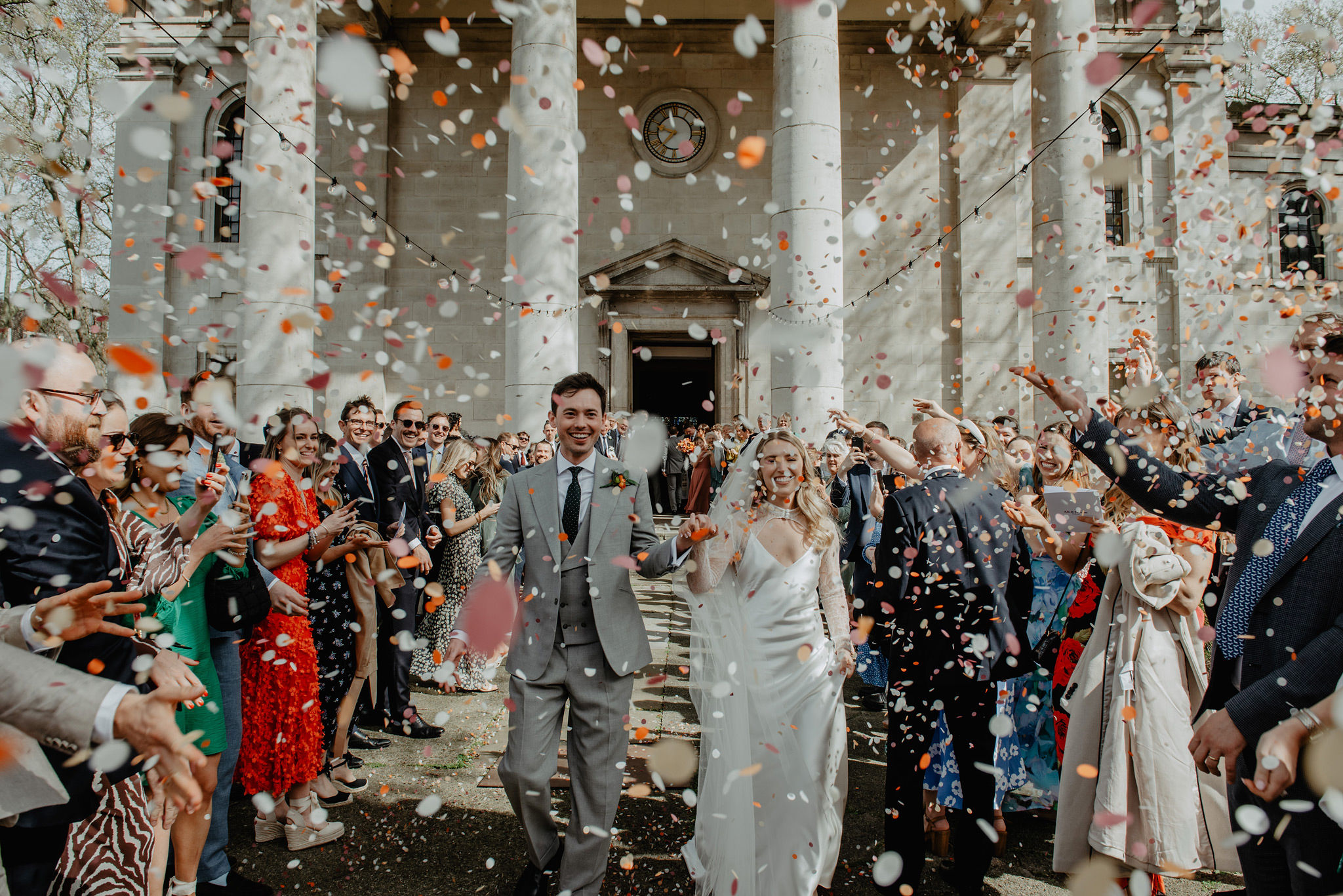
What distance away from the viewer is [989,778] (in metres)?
3.28

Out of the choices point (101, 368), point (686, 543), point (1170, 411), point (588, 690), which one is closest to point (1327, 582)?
point (1170, 411)

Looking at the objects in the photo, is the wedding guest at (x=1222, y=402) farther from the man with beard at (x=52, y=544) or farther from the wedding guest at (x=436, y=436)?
the wedding guest at (x=436, y=436)

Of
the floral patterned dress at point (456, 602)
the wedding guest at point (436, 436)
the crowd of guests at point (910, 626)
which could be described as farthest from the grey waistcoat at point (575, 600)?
the wedding guest at point (436, 436)

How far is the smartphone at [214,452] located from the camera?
181 inches

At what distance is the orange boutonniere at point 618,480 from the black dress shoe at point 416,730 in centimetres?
291

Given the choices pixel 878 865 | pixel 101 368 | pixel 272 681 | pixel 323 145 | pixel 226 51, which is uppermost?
pixel 226 51

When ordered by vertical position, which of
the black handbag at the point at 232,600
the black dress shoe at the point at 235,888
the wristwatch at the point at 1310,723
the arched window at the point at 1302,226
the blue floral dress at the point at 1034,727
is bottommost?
the black dress shoe at the point at 235,888

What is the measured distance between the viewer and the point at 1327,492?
2223 mm

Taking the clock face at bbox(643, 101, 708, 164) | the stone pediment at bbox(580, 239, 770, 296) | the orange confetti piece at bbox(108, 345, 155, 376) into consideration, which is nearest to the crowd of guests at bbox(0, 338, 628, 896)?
the orange confetti piece at bbox(108, 345, 155, 376)

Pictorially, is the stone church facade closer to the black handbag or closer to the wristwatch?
the black handbag

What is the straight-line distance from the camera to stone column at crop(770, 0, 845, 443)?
406 inches

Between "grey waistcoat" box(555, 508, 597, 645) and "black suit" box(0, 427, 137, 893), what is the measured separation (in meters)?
1.59

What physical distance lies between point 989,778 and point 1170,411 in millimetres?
1866

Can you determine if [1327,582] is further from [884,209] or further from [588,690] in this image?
[884,209]
